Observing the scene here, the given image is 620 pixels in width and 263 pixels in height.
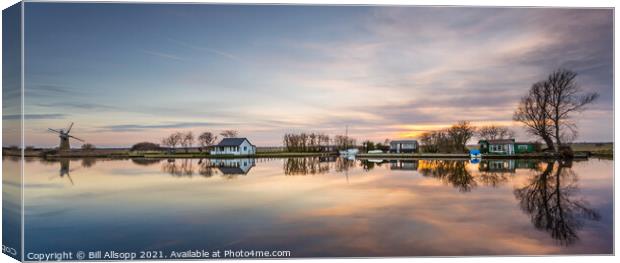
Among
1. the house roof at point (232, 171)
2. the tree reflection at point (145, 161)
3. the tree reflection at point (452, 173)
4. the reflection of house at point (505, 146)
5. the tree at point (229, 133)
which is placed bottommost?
the tree reflection at point (452, 173)

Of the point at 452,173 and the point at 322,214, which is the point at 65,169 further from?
the point at 452,173

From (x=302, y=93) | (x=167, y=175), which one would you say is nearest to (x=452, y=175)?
(x=302, y=93)

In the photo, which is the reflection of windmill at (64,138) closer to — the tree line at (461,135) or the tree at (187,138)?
the tree at (187,138)

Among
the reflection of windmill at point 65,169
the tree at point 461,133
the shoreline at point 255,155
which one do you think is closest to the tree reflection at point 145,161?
the shoreline at point 255,155

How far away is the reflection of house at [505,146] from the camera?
450 inches

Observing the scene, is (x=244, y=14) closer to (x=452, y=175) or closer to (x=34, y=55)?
(x=34, y=55)

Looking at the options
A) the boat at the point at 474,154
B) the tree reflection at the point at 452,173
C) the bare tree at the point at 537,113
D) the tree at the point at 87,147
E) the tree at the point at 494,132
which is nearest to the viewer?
the tree at the point at 87,147

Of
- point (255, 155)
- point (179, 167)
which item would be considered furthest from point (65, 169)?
point (255, 155)

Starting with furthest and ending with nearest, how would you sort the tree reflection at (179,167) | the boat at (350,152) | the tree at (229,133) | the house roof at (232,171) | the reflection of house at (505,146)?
the boat at (350,152), the house roof at (232,171), the tree reflection at (179,167), the reflection of house at (505,146), the tree at (229,133)

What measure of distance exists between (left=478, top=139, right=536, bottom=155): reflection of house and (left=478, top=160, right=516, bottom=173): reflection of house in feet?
1.28

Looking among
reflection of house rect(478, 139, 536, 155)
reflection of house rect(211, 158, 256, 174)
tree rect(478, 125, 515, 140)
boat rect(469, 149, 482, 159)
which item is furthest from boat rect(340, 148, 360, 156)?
tree rect(478, 125, 515, 140)

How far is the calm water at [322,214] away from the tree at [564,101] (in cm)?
74

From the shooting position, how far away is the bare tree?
8.80 metres

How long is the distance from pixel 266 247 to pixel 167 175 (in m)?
5.63
